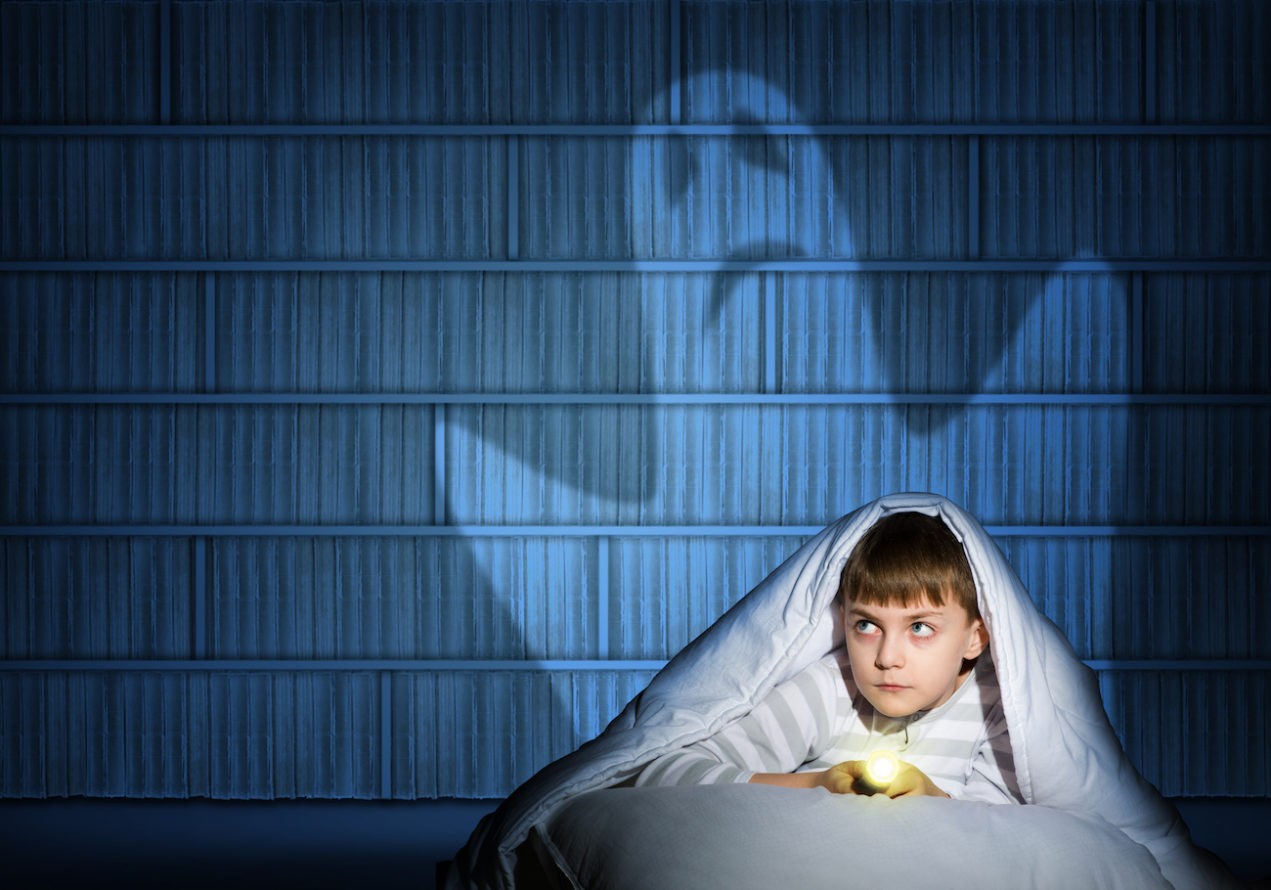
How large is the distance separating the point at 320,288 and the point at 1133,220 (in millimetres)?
1664

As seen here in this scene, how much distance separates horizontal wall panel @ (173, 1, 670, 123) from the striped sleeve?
1.30 meters

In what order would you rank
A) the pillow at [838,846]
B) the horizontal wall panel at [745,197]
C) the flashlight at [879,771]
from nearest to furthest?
1. the pillow at [838,846]
2. the flashlight at [879,771]
3. the horizontal wall panel at [745,197]

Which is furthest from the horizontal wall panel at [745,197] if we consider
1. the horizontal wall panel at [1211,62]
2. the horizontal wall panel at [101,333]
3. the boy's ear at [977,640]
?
the boy's ear at [977,640]

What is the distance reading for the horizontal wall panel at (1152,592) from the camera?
7.23ft

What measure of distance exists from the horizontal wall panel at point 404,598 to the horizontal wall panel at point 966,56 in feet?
3.45

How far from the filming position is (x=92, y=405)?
7.28ft

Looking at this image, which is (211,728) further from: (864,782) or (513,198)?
(864,782)

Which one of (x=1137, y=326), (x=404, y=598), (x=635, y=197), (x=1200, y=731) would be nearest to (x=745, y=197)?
(x=635, y=197)

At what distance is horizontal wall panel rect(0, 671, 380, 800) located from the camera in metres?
2.21

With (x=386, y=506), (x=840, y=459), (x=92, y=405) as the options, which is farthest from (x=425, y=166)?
(x=840, y=459)

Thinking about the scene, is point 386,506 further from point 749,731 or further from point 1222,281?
point 1222,281

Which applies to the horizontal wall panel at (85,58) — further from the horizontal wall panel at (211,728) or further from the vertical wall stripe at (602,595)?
the vertical wall stripe at (602,595)

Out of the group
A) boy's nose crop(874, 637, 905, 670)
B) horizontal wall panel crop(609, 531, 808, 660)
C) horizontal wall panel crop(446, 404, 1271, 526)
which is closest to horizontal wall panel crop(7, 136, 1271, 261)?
horizontal wall panel crop(446, 404, 1271, 526)

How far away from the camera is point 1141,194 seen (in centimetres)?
220
